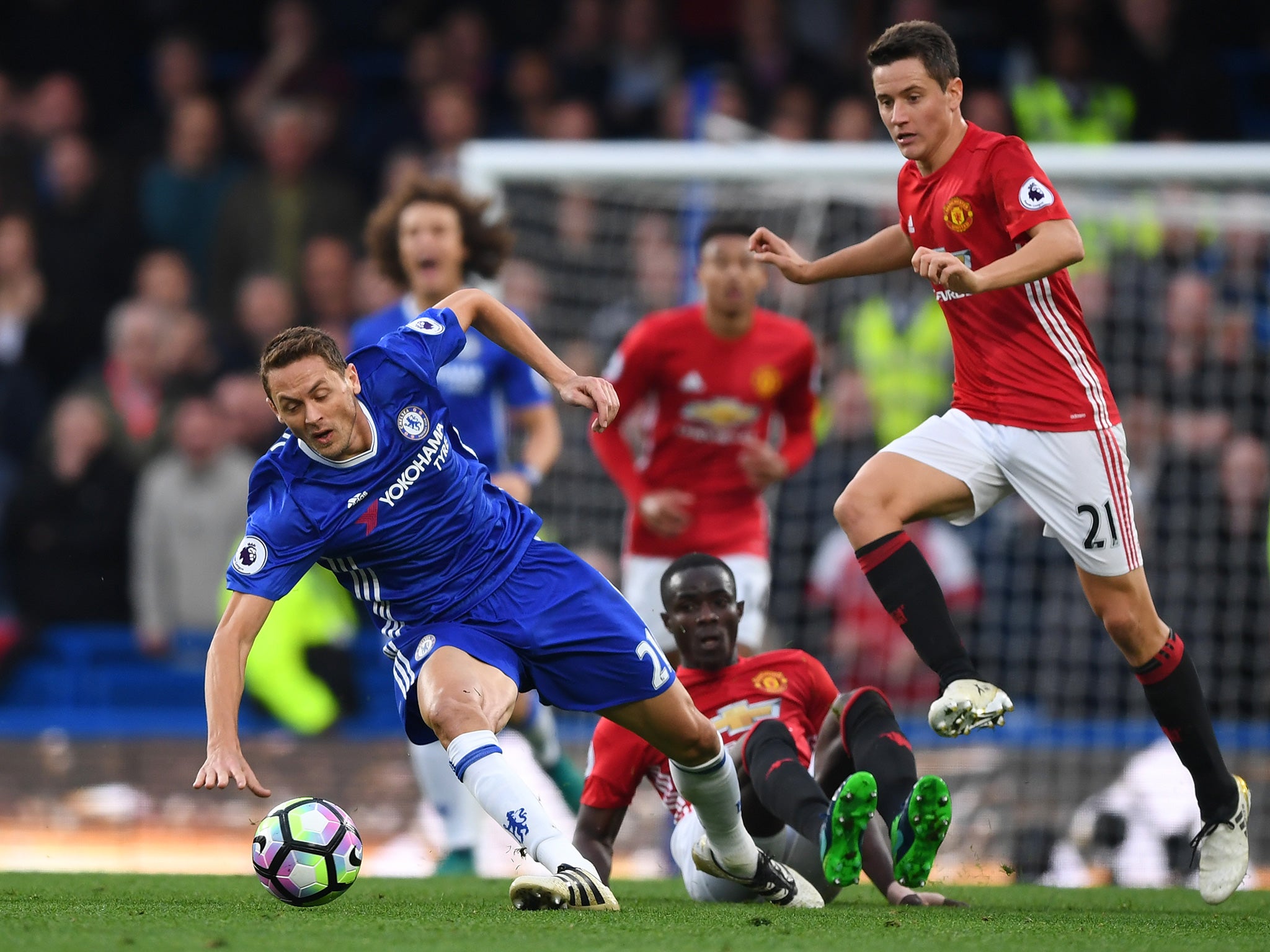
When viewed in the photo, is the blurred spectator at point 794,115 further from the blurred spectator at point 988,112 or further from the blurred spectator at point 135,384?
the blurred spectator at point 135,384

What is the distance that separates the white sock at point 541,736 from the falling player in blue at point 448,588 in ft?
6.69

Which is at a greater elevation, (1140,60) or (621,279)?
(1140,60)

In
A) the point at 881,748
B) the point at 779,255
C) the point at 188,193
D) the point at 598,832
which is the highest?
the point at 188,193

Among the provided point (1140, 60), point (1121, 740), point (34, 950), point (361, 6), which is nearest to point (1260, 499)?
point (1121, 740)

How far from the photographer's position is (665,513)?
22.8 feet

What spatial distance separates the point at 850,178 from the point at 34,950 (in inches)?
228

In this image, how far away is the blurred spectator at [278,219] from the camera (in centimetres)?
1173

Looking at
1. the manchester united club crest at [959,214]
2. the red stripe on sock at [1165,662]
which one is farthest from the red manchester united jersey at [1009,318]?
the red stripe on sock at [1165,662]

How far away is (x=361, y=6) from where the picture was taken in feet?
47.1

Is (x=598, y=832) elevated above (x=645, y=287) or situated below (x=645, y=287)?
below

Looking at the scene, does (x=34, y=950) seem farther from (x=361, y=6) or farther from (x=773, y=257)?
(x=361, y=6)

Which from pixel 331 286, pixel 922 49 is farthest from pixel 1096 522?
pixel 331 286

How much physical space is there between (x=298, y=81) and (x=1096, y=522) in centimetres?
893

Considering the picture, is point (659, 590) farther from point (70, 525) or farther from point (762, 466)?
point (70, 525)
